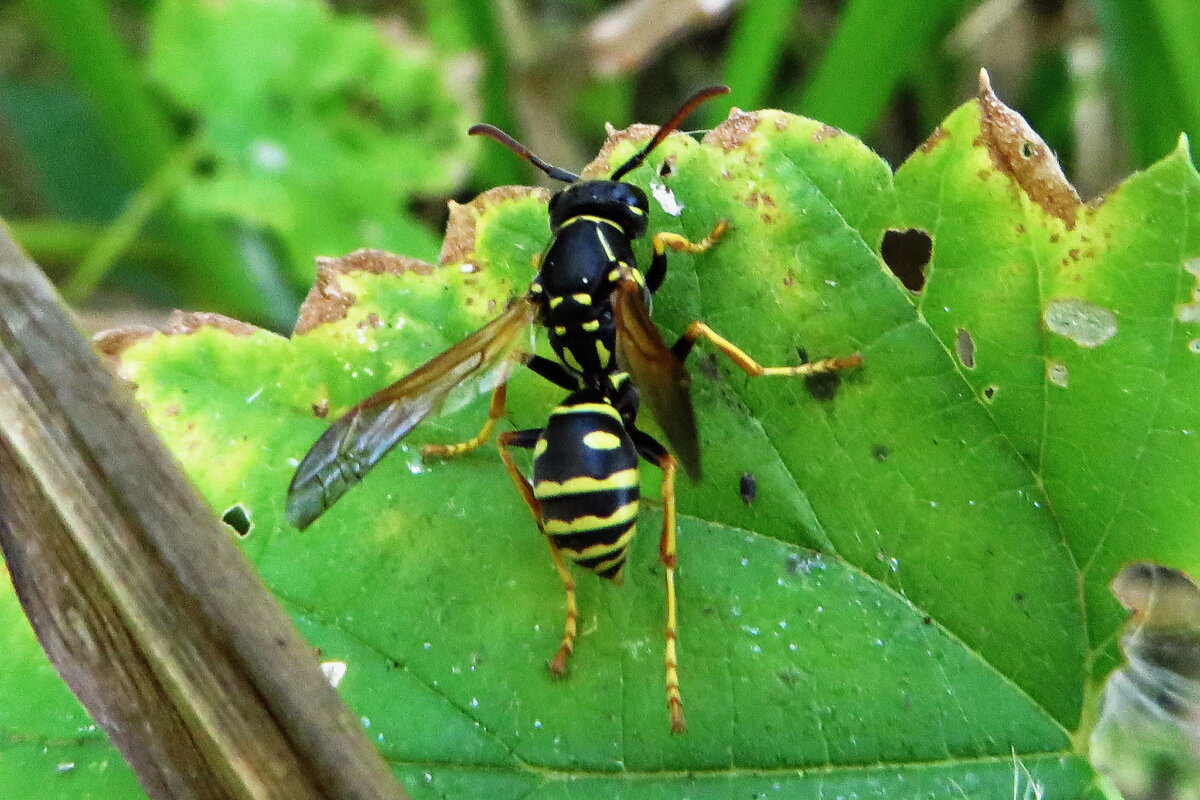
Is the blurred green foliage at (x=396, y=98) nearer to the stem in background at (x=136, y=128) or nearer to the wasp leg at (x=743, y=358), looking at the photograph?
the stem in background at (x=136, y=128)

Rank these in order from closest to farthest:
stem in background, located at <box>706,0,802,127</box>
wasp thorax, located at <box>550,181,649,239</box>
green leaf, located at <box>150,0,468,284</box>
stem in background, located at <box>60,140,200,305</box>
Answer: wasp thorax, located at <box>550,181,649,239</box> < stem in background, located at <box>706,0,802,127</box> < green leaf, located at <box>150,0,468,284</box> < stem in background, located at <box>60,140,200,305</box>

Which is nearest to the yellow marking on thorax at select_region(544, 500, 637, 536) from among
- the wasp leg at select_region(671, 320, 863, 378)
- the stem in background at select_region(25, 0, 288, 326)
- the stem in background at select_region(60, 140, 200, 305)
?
the wasp leg at select_region(671, 320, 863, 378)

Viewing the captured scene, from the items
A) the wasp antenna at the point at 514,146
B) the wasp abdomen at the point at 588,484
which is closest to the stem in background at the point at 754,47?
the wasp antenna at the point at 514,146

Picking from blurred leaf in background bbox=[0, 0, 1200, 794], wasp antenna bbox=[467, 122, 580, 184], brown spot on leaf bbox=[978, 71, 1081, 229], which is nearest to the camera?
brown spot on leaf bbox=[978, 71, 1081, 229]

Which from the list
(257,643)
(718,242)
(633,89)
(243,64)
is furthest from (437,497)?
(633,89)

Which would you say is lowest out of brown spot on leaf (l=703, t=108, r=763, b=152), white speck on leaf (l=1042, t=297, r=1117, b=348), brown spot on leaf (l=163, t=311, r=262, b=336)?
brown spot on leaf (l=163, t=311, r=262, b=336)

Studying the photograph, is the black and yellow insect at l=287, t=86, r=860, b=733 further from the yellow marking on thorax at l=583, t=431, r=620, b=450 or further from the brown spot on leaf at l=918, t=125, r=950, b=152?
the brown spot on leaf at l=918, t=125, r=950, b=152

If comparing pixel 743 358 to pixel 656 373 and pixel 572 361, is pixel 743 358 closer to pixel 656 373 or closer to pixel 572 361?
pixel 656 373
